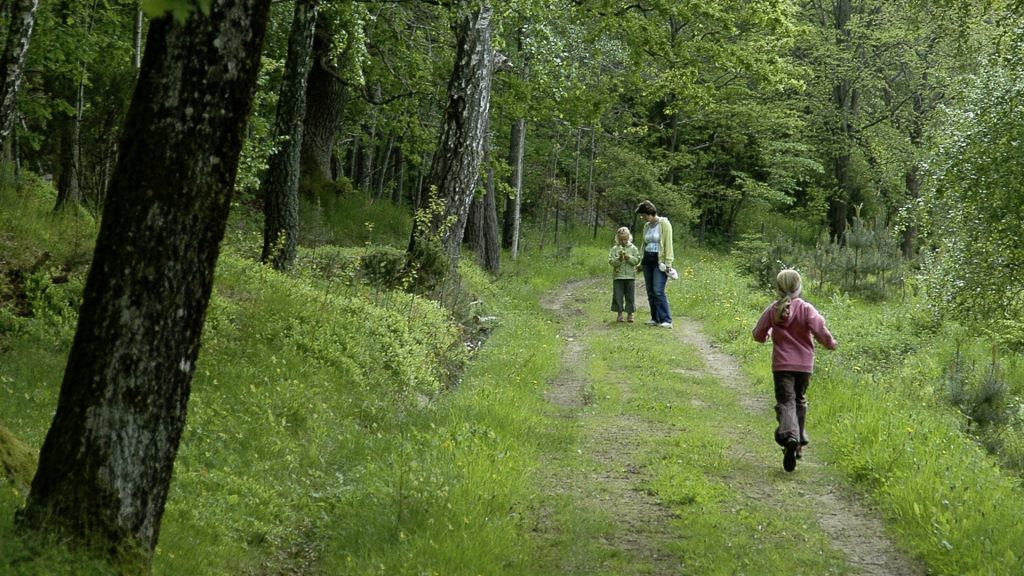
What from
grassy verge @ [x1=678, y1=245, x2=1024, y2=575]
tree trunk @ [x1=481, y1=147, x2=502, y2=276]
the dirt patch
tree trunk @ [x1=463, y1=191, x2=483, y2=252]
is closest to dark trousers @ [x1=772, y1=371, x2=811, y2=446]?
grassy verge @ [x1=678, y1=245, x2=1024, y2=575]

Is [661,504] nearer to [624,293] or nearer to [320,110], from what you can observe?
[624,293]

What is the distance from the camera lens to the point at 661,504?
7559 mm

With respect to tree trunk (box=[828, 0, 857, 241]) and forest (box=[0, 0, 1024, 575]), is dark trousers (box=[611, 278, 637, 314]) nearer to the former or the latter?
forest (box=[0, 0, 1024, 575])

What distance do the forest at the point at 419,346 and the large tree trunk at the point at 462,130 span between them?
0.05 metres

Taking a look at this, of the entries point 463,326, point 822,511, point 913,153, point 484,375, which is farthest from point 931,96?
point 822,511

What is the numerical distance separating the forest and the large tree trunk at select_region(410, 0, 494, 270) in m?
0.05

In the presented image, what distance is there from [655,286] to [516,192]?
383 inches

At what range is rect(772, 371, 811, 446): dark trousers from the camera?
8586 millimetres

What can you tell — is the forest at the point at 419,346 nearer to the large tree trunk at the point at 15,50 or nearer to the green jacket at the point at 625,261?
the large tree trunk at the point at 15,50

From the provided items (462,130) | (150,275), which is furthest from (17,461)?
(462,130)

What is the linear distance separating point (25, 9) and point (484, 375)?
20.2ft

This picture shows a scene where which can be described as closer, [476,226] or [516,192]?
[476,226]

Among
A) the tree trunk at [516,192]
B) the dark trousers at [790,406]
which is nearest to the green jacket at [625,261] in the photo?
the dark trousers at [790,406]

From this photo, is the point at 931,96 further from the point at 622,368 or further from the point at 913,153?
the point at 622,368
